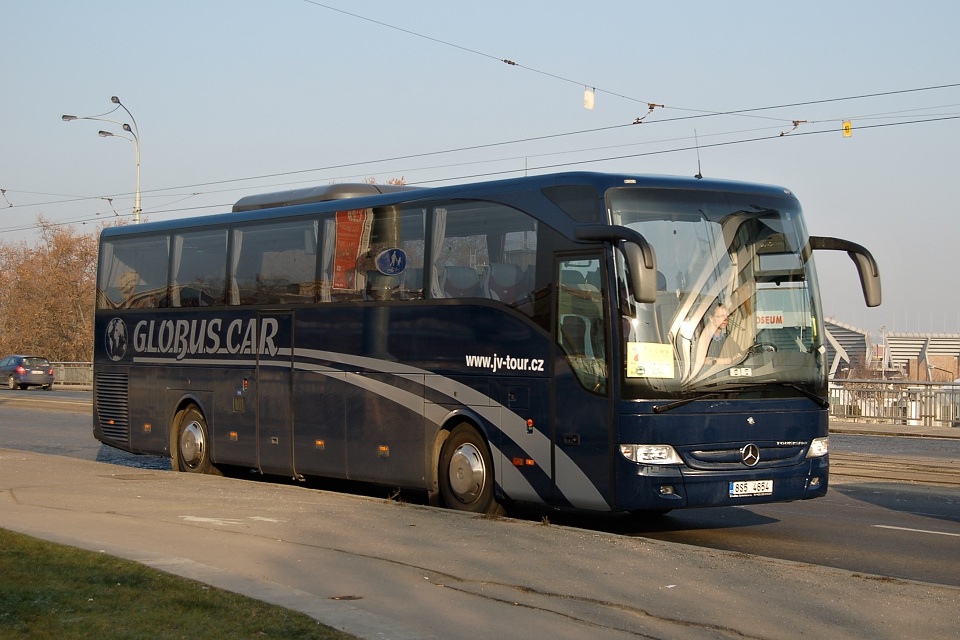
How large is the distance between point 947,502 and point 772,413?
413 cm

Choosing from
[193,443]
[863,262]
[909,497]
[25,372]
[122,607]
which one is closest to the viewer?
[122,607]

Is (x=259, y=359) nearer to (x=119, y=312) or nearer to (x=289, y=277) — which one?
(x=289, y=277)

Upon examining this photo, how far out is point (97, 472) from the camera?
54.3ft

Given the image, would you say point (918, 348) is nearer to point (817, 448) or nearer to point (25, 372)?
point (25, 372)

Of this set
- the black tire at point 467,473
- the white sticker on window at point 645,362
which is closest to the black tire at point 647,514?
the black tire at point 467,473

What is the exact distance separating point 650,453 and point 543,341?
1599 mm

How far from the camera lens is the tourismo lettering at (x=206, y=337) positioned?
640 inches

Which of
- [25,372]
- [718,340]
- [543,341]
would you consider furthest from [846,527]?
[25,372]

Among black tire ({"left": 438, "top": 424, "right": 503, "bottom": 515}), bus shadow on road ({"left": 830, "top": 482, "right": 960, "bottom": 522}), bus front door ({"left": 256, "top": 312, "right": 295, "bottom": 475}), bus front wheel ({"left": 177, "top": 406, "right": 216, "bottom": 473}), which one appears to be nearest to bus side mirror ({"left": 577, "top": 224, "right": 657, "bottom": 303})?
black tire ({"left": 438, "top": 424, "right": 503, "bottom": 515})

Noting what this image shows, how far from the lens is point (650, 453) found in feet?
36.9

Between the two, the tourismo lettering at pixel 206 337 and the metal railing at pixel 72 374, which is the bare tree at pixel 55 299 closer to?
the metal railing at pixel 72 374

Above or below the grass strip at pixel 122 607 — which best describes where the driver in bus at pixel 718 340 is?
above

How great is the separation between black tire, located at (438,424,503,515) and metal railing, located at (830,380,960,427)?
773 inches

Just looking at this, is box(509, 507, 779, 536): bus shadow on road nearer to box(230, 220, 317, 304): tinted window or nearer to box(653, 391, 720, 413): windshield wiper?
box(653, 391, 720, 413): windshield wiper
